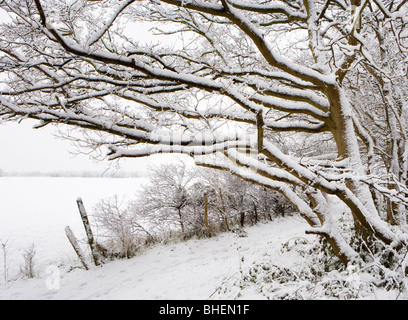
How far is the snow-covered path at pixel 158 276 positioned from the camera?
511 centimetres

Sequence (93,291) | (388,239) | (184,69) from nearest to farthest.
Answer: (388,239) → (184,69) → (93,291)

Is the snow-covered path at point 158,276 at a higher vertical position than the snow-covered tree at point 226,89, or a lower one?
lower

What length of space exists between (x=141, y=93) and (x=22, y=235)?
41.1ft

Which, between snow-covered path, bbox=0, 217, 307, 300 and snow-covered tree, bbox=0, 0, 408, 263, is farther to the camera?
snow-covered path, bbox=0, 217, 307, 300

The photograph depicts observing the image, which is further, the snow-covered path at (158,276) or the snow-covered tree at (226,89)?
the snow-covered path at (158,276)

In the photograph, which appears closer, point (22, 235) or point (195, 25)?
point (195, 25)

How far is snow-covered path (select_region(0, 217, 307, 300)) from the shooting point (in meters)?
5.11

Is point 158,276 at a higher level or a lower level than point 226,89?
lower

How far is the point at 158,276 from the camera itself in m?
6.05

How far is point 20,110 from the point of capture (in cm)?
336

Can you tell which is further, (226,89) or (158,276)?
(158,276)

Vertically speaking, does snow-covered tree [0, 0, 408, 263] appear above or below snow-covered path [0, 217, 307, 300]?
above
